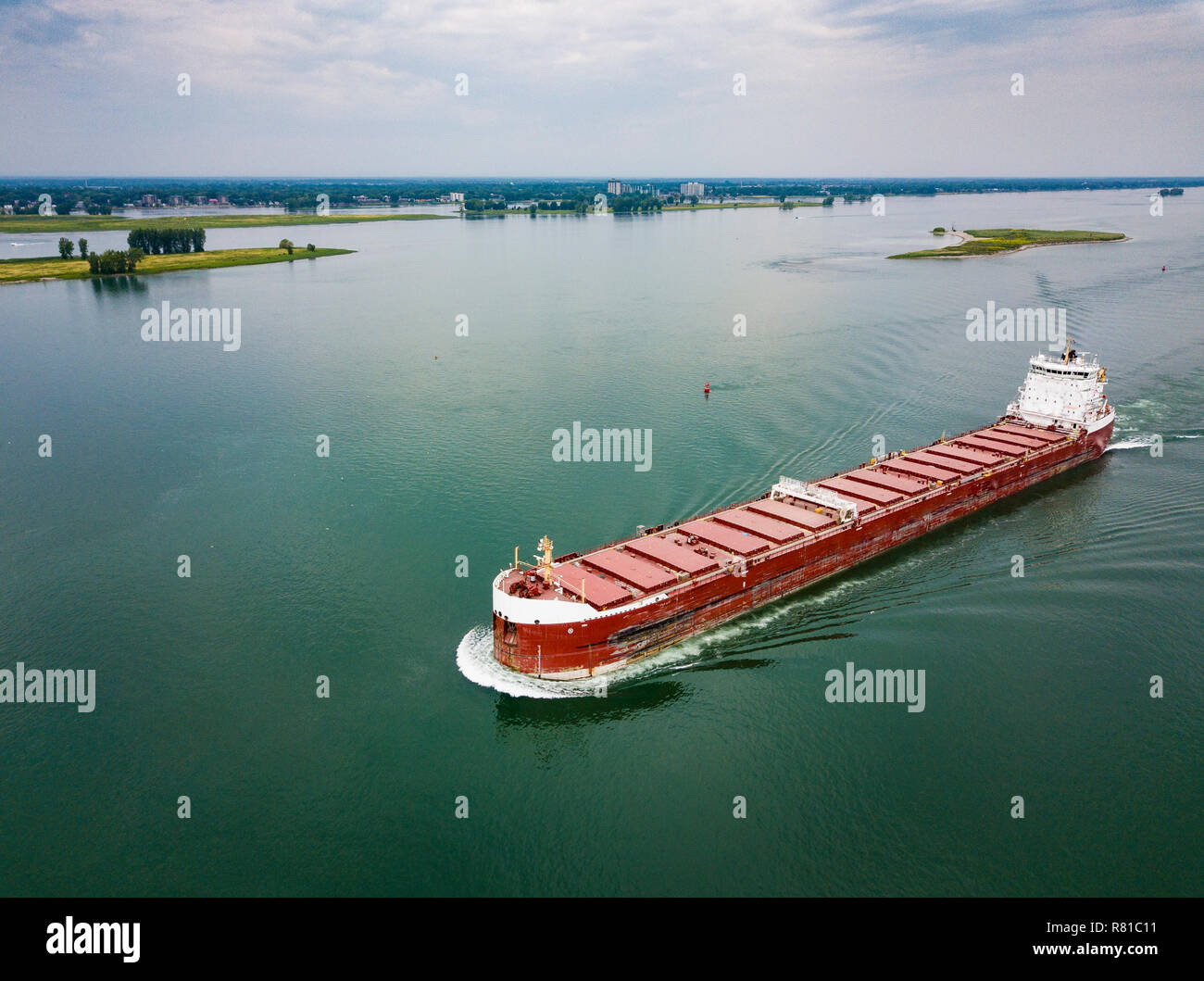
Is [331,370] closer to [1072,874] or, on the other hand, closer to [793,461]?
[793,461]

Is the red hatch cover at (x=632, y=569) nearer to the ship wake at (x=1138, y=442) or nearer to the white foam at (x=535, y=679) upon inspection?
the white foam at (x=535, y=679)

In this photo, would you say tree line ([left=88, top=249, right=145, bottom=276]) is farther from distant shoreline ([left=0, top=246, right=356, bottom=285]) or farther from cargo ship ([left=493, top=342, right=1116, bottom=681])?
cargo ship ([left=493, top=342, right=1116, bottom=681])

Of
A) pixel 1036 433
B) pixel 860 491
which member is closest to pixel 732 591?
pixel 860 491

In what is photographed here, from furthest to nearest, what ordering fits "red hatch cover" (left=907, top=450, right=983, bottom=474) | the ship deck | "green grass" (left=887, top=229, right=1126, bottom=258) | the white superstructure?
"green grass" (left=887, top=229, right=1126, bottom=258), the white superstructure, "red hatch cover" (left=907, top=450, right=983, bottom=474), the ship deck

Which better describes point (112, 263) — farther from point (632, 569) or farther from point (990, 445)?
point (990, 445)

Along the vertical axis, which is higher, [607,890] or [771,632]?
[771,632]

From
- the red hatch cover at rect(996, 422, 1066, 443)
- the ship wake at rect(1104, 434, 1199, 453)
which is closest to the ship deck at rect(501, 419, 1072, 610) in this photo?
the red hatch cover at rect(996, 422, 1066, 443)
